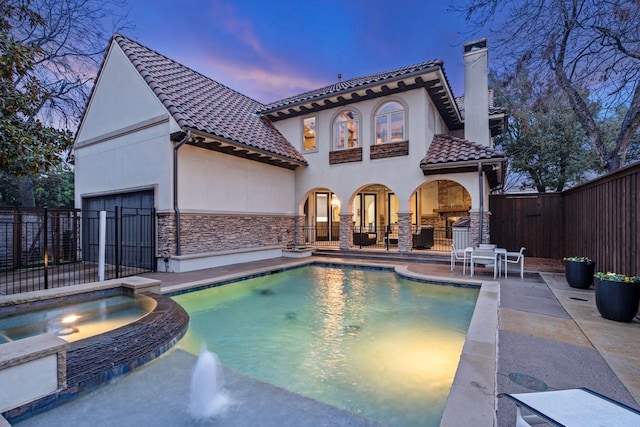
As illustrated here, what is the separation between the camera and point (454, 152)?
10.9 metres

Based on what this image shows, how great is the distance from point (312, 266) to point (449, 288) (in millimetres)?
5000

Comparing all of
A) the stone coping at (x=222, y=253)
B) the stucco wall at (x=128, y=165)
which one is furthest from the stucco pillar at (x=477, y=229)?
the stucco wall at (x=128, y=165)

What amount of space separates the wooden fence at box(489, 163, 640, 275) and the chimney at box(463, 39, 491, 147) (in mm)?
2732

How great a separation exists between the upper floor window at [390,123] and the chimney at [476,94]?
269 cm

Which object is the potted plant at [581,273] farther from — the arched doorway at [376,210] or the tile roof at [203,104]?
the arched doorway at [376,210]

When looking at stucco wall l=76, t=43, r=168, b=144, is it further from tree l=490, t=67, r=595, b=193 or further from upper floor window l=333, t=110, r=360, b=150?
tree l=490, t=67, r=595, b=193

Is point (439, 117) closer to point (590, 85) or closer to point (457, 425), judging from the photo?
point (590, 85)

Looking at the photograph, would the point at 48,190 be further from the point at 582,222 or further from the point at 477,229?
the point at 582,222

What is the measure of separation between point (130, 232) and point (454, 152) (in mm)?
11473

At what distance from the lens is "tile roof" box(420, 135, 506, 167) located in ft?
33.1

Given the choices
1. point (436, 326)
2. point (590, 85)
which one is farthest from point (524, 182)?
point (436, 326)

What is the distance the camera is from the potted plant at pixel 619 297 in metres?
4.24

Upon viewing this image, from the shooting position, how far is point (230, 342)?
484cm

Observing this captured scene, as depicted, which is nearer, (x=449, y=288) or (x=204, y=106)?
(x=449, y=288)
